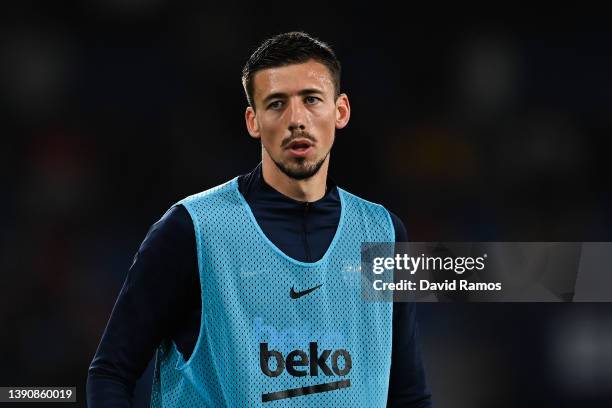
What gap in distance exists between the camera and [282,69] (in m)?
2.15

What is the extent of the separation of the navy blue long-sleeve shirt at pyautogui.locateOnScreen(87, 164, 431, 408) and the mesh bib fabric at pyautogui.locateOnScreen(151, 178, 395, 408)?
0.10 feet

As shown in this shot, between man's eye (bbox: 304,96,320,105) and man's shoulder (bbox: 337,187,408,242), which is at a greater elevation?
man's eye (bbox: 304,96,320,105)

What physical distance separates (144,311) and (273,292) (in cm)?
33

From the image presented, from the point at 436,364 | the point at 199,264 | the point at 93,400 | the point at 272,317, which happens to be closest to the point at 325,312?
the point at 272,317

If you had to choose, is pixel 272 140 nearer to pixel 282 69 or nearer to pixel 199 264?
pixel 282 69

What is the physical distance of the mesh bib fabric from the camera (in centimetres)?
201

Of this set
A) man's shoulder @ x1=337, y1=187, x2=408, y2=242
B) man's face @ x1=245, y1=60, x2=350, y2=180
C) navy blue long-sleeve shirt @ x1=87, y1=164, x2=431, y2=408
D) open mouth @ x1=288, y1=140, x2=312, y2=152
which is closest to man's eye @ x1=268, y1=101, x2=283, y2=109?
man's face @ x1=245, y1=60, x2=350, y2=180

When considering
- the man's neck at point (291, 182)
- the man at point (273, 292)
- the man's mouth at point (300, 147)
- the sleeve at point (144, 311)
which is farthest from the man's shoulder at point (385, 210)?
the sleeve at point (144, 311)

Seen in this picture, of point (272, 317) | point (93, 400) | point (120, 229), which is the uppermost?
point (120, 229)

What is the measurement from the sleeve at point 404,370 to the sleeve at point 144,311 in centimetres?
61

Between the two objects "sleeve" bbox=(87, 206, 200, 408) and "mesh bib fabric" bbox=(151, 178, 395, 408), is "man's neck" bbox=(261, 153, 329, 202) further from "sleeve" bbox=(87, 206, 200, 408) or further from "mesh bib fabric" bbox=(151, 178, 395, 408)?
"sleeve" bbox=(87, 206, 200, 408)

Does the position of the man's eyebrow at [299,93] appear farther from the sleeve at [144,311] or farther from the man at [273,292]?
the sleeve at [144,311]

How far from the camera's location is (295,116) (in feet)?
6.86

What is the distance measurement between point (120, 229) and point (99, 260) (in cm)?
22
